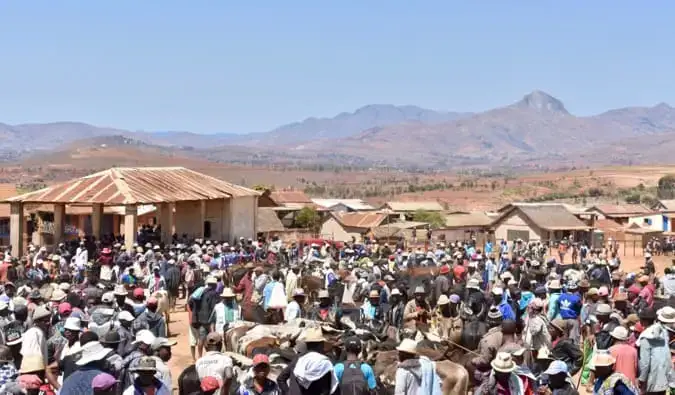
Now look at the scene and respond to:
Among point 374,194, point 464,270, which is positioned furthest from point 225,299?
point 374,194

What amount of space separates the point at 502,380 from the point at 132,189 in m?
24.3

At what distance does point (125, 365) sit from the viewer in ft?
27.0

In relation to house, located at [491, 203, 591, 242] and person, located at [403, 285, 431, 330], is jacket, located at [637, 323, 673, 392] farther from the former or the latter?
house, located at [491, 203, 591, 242]

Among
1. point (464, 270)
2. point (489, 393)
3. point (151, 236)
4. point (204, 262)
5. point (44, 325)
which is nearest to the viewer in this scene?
point (489, 393)

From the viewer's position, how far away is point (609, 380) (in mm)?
7242

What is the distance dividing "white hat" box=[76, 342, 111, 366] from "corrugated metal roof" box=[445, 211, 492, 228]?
43.9 metres

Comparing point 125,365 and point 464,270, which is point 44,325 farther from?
point 464,270

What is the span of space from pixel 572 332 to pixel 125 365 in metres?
6.49

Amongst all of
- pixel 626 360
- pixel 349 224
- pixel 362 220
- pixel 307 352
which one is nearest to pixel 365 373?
pixel 307 352

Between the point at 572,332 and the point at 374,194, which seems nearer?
the point at 572,332

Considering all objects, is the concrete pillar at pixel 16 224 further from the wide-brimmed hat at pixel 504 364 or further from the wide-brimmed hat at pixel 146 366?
the wide-brimmed hat at pixel 504 364

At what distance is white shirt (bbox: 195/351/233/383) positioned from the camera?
7992 millimetres

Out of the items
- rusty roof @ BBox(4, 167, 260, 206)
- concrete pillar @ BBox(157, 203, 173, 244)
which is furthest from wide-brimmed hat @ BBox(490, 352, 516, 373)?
concrete pillar @ BBox(157, 203, 173, 244)

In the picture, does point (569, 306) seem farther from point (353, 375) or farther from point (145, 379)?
point (145, 379)
